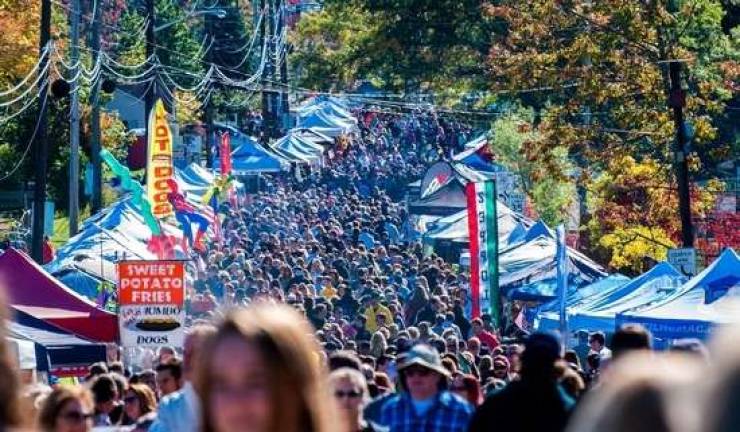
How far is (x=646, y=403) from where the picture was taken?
2092 millimetres

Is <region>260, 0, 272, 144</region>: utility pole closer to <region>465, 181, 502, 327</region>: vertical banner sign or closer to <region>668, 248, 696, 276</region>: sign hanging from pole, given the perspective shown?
<region>668, 248, 696, 276</region>: sign hanging from pole

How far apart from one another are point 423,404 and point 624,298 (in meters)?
13.9

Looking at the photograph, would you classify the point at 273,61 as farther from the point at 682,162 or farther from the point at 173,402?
the point at 173,402

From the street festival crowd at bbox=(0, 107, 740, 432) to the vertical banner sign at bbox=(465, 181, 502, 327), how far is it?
0.43 m

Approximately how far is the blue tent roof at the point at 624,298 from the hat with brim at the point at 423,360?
481 inches

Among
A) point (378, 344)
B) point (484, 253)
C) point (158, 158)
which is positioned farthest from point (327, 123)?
point (378, 344)

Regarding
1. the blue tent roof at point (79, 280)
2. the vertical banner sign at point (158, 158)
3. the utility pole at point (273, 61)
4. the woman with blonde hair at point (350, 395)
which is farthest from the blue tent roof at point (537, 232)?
the utility pole at point (273, 61)

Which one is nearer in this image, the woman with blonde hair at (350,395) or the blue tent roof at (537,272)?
the woman with blonde hair at (350,395)

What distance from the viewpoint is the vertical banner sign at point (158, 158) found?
28.7m

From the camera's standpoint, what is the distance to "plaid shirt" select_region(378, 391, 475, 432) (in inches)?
341

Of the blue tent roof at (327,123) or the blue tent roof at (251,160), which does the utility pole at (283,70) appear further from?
the blue tent roof at (251,160)

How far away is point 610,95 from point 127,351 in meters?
17.2

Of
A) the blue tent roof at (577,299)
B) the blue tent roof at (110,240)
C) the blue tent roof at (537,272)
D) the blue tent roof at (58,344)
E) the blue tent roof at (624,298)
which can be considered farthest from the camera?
the blue tent roof at (110,240)

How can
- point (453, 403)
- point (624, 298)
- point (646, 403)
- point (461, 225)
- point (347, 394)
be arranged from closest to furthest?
point (646, 403) < point (347, 394) < point (453, 403) < point (624, 298) < point (461, 225)
